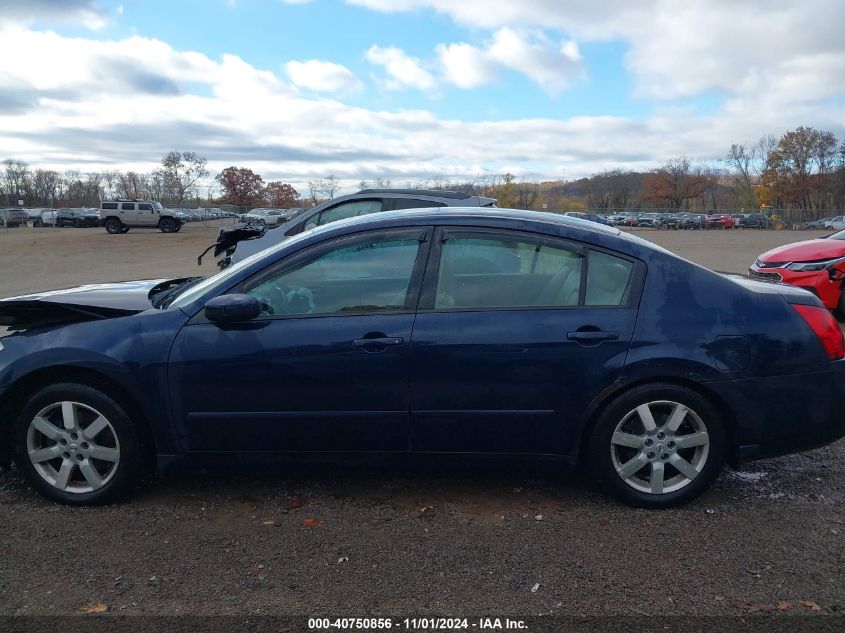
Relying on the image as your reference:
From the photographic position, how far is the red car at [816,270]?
28.8ft

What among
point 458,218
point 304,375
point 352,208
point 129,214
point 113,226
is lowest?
point 304,375

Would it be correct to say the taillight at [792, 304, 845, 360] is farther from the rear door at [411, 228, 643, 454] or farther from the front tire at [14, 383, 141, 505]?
the front tire at [14, 383, 141, 505]

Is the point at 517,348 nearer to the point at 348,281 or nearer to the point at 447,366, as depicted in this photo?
the point at 447,366

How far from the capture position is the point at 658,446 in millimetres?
3455

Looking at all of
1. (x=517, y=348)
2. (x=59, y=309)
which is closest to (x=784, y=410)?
(x=517, y=348)

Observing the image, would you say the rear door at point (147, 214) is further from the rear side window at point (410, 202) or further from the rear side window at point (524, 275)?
the rear side window at point (524, 275)

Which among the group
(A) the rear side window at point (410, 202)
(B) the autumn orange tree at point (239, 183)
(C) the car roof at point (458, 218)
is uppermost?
(B) the autumn orange tree at point (239, 183)

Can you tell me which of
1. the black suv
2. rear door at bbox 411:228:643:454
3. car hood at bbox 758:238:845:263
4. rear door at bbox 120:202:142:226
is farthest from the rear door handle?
the black suv

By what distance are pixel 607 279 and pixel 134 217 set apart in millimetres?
42192

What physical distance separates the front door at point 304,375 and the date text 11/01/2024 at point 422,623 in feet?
3.29

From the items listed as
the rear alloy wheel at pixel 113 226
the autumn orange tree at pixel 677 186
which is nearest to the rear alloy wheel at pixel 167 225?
the rear alloy wheel at pixel 113 226

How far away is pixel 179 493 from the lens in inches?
148

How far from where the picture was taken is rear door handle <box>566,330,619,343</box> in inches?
133

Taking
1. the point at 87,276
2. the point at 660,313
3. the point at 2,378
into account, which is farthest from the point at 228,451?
the point at 87,276
